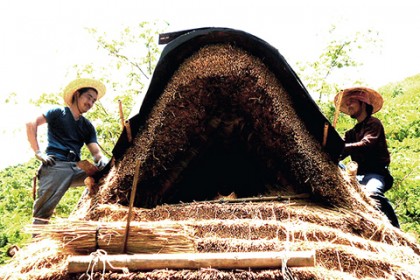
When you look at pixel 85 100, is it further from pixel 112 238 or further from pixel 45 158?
pixel 112 238

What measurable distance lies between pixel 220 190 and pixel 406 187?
758 cm

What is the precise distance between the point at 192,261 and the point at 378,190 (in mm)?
2869

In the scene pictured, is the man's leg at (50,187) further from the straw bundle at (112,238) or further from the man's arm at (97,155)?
the straw bundle at (112,238)

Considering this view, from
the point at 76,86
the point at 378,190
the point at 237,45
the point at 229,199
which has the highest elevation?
the point at 237,45

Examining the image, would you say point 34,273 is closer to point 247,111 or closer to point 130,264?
point 130,264

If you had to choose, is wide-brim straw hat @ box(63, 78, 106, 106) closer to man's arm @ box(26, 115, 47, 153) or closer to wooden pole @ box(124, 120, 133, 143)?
man's arm @ box(26, 115, 47, 153)

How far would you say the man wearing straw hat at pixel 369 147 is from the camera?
14.5ft

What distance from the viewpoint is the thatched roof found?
2.50m

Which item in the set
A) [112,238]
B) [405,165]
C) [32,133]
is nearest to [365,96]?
[112,238]

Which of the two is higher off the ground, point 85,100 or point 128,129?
point 85,100

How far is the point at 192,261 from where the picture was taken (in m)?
2.27

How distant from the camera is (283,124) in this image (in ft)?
11.2

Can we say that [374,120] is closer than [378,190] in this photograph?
No

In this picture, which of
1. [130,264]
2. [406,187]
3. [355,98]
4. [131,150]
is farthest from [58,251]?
[406,187]
